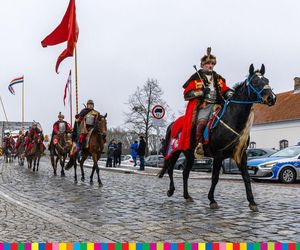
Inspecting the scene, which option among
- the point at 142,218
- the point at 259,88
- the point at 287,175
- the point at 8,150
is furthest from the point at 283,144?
the point at 142,218

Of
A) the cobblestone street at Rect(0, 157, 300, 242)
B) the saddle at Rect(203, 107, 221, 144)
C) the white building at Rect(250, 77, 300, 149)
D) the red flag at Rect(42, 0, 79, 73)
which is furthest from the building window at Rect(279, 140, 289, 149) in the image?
the saddle at Rect(203, 107, 221, 144)

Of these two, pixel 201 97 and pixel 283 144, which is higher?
pixel 201 97

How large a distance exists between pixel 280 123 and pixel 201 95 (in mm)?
45025

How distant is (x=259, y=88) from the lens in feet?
26.5

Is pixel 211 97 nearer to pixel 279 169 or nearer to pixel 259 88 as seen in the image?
pixel 259 88

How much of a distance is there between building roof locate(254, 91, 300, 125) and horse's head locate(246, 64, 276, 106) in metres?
43.1

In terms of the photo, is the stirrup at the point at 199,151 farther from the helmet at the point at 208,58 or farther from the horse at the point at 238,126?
the helmet at the point at 208,58

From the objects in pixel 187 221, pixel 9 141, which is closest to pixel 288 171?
Answer: pixel 187 221

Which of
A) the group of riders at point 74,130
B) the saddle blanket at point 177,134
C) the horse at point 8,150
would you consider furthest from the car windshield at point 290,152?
the horse at point 8,150

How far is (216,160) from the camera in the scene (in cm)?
887

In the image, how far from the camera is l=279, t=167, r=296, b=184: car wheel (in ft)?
56.6

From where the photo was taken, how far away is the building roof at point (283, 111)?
5091 centimetres

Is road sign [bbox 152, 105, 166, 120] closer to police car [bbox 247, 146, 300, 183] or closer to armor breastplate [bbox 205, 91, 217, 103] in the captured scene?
police car [bbox 247, 146, 300, 183]

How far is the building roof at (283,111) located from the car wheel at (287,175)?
1322 inches
